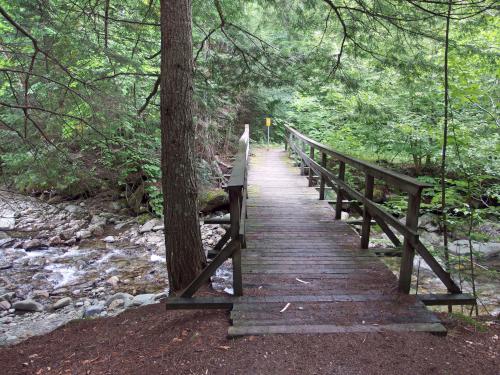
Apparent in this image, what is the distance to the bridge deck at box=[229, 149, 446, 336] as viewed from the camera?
10.3 ft

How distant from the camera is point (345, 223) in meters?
6.27

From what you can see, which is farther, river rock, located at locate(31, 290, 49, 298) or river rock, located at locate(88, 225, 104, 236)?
river rock, located at locate(88, 225, 104, 236)

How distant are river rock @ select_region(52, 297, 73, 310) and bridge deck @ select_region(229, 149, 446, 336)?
369cm

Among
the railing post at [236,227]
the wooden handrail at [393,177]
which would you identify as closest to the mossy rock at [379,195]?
the wooden handrail at [393,177]

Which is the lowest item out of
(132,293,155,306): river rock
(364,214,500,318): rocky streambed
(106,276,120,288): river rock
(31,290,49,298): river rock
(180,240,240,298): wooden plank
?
(31,290,49,298): river rock

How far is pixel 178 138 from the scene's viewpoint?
3959mm

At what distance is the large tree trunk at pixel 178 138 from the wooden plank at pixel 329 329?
141 centimetres

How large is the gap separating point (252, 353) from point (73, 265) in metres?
7.03

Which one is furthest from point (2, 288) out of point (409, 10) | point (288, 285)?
point (409, 10)

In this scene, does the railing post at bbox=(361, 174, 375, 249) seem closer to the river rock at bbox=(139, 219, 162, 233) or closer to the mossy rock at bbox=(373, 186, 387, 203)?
the river rock at bbox=(139, 219, 162, 233)

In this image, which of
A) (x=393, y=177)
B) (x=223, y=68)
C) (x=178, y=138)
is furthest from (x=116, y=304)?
(x=393, y=177)

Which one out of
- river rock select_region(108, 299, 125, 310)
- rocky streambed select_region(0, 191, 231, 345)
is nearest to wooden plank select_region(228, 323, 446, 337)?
rocky streambed select_region(0, 191, 231, 345)

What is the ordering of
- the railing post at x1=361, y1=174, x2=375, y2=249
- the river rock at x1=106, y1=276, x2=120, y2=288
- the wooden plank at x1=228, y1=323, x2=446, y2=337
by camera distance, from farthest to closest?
the river rock at x1=106, y1=276, x2=120, y2=288
the railing post at x1=361, y1=174, x2=375, y2=249
the wooden plank at x1=228, y1=323, x2=446, y2=337

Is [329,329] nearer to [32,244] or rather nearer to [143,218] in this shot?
[32,244]
